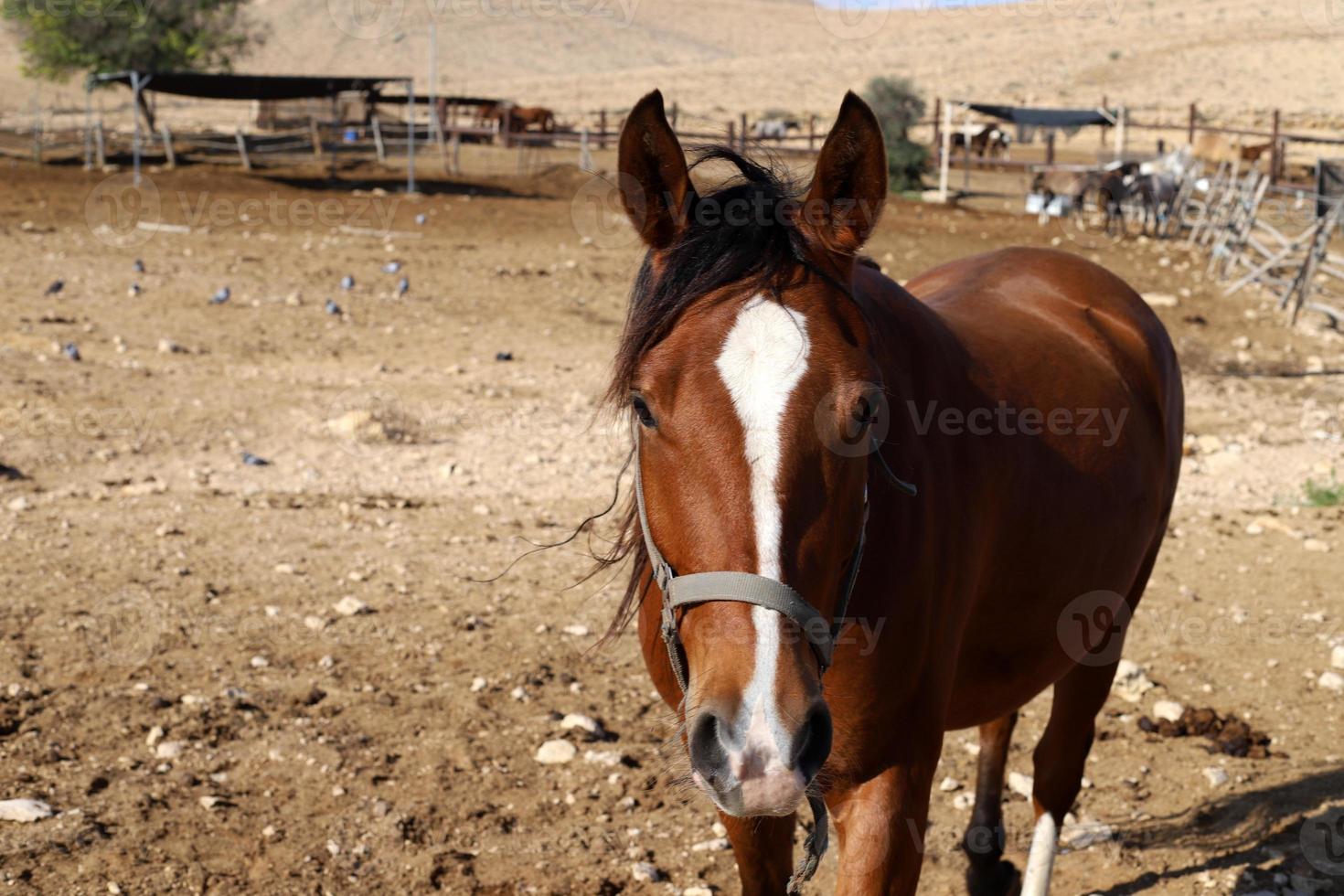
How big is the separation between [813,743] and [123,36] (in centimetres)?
3354

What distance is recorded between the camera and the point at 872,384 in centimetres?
184

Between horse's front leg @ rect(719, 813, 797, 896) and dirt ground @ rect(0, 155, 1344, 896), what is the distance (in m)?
0.44

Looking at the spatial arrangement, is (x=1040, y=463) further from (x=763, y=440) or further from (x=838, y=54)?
(x=838, y=54)

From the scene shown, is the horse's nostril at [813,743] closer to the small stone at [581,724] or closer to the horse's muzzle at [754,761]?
the horse's muzzle at [754,761]

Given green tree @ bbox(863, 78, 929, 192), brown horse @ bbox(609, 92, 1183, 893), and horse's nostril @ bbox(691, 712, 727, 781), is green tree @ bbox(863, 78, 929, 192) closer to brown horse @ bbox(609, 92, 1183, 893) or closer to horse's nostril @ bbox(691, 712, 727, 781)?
brown horse @ bbox(609, 92, 1183, 893)

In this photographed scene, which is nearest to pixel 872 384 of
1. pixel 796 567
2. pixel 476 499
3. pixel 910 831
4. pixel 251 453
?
pixel 796 567

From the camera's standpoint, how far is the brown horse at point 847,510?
5.64 ft

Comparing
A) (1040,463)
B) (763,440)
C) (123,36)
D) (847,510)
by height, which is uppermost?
(123,36)

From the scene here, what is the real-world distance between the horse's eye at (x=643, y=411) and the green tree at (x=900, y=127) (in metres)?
19.3

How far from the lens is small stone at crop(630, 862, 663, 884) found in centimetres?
332

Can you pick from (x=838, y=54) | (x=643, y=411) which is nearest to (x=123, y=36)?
(x=643, y=411)

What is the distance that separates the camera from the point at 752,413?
175cm

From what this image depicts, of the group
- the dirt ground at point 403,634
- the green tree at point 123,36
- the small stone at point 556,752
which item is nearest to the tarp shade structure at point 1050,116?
the dirt ground at point 403,634

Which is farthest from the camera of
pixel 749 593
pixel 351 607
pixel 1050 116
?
pixel 1050 116
